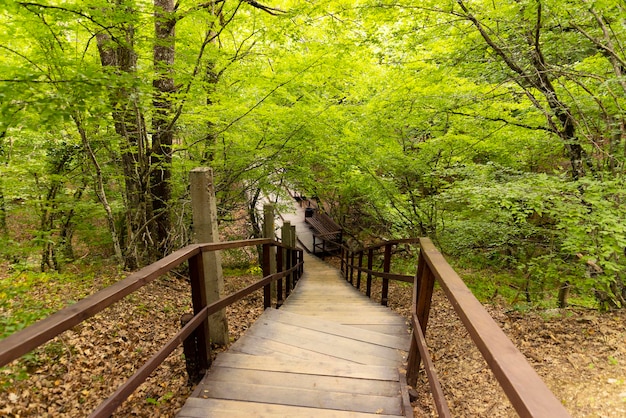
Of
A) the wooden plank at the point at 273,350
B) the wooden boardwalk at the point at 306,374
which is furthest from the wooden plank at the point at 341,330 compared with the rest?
the wooden plank at the point at 273,350

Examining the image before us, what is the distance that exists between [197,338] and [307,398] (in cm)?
97

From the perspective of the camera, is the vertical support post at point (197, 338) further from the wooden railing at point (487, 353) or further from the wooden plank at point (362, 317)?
the wooden plank at point (362, 317)

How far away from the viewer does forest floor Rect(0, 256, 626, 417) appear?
2789 mm

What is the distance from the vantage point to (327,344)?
3.26 meters

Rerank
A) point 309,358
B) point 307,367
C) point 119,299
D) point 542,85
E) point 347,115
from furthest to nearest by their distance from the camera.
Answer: point 347,115, point 542,85, point 309,358, point 307,367, point 119,299

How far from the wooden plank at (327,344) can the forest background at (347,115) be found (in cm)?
243

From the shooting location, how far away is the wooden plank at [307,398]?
7.33ft

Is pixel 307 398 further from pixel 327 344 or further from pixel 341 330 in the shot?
pixel 341 330

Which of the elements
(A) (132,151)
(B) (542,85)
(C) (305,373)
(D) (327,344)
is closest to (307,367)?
(C) (305,373)

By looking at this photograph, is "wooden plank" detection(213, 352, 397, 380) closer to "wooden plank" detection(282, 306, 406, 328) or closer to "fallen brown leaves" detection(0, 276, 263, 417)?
"fallen brown leaves" detection(0, 276, 263, 417)

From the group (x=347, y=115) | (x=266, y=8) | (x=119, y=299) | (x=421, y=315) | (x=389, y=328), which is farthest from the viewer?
(x=347, y=115)

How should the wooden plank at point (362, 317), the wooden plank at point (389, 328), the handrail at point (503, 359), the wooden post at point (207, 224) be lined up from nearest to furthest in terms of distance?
the handrail at point (503, 359) → the wooden post at point (207, 224) → the wooden plank at point (389, 328) → the wooden plank at point (362, 317)

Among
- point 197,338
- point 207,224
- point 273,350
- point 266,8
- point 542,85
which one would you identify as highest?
point 266,8

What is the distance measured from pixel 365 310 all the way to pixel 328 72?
4.63 metres
